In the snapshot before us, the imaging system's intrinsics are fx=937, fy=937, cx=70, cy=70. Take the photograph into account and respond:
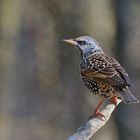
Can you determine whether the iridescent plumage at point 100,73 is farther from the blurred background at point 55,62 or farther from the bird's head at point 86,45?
the blurred background at point 55,62

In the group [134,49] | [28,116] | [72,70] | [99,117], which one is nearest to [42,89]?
[28,116]

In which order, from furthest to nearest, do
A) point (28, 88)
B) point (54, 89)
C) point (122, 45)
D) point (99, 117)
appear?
point (28, 88)
point (54, 89)
point (122, 45)
point (99, 117)

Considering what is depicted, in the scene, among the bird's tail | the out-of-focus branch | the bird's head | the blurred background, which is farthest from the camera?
the blurred background

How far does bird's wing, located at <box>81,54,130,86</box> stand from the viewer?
8.19m

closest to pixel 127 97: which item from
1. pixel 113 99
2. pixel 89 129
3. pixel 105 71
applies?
pixel 113 99

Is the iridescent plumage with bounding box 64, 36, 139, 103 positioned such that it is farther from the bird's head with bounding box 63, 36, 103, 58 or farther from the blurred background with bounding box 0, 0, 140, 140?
the blurred background with bounding box 0, 0, 140, 140

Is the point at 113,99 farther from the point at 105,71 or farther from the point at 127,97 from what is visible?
the point at 127,97

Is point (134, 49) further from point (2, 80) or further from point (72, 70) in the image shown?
point (2, 80)

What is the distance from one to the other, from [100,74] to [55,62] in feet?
29.7

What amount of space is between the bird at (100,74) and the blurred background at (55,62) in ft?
20.8

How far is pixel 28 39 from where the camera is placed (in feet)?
61.9

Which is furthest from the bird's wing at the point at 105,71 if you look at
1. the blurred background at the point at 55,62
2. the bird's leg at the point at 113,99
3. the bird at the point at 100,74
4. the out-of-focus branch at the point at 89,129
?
the blurred background at the point at 55,62

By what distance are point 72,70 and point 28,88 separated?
2470mm

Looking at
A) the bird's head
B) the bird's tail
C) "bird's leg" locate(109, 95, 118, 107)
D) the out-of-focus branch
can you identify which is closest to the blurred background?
the bird's head
